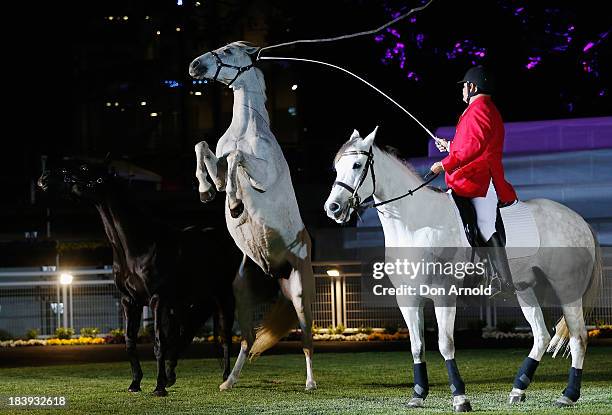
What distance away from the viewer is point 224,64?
440 inches

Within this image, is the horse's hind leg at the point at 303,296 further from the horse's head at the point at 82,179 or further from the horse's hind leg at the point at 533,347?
the horse's hind leg at the point at 533,347

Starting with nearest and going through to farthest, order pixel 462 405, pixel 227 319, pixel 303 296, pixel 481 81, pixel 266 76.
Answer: pixel 462 405, pixel 481 81, pixel 303 296, pixel 227 319, pixel 266 76

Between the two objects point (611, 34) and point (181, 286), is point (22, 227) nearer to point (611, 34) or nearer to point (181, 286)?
point (611, 34)

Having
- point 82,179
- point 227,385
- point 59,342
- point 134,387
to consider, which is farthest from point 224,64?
point 59,342

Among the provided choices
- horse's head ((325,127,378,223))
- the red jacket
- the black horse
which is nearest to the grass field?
the black horse

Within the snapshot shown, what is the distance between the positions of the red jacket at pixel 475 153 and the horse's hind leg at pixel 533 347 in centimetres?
116

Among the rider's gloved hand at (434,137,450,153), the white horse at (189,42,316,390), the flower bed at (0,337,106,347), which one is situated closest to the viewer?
the rider's gloved hand at (434,137,450,153)

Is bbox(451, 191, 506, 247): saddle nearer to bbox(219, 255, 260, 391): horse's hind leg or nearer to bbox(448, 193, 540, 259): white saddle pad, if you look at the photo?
bbox(448, 193, 540, 259): white saddle pad

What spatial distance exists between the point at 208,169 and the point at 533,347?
342 cm

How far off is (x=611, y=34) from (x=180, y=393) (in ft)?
46.3

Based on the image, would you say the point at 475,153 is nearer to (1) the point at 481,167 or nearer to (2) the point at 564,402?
(1) the point at 481,167

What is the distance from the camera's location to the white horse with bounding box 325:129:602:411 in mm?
8938

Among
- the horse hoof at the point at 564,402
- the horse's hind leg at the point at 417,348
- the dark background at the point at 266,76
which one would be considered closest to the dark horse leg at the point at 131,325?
the horse's hind leg at the point at 417,348

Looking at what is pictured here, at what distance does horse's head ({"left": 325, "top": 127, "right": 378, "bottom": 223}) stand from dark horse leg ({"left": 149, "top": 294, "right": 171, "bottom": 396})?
2.83m
